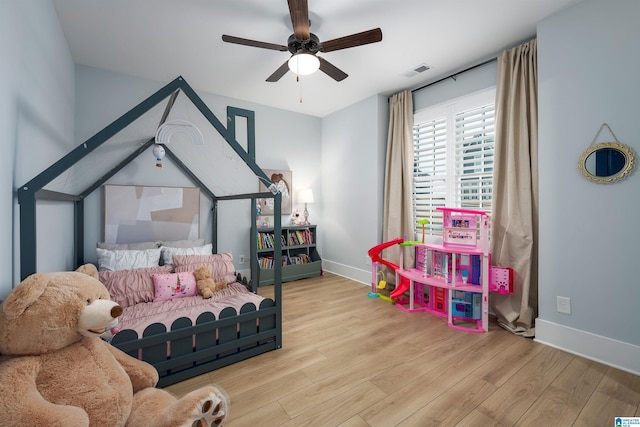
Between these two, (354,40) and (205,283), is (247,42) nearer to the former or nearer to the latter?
(354,40)

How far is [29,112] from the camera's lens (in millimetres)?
1593

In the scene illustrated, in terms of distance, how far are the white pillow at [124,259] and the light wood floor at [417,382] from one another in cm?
148

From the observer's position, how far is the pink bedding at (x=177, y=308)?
1894 mm

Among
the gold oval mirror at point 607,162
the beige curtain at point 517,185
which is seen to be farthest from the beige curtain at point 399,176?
the gold oval mirror at point 607,162

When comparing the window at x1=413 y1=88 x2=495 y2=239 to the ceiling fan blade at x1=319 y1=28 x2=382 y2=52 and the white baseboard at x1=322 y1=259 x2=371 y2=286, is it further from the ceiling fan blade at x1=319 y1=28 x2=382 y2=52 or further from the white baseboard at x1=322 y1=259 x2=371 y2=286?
the ceiling fan blade at x1=319 y1=28 x2=382 y2=52

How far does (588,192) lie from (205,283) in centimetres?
325

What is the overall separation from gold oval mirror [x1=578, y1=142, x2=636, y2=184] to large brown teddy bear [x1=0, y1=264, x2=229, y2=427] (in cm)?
278

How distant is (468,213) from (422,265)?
0.81 metres

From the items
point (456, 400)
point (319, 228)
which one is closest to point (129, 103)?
point (319, 228)

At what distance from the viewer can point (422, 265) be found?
3.21 meters

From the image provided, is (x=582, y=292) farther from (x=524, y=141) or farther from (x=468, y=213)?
(x=524, y=141)

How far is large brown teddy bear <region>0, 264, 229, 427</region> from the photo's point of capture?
831 millimetres

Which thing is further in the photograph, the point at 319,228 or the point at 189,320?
the point at 319,228

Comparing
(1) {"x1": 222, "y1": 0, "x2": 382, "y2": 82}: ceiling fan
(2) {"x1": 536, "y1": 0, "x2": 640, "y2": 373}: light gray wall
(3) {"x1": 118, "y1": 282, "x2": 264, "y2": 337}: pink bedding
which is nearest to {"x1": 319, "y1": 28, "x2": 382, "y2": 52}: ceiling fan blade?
(1) {"x1": 222, "y1": 0, "x2": 382, "y2": 82}: ceiling fan
